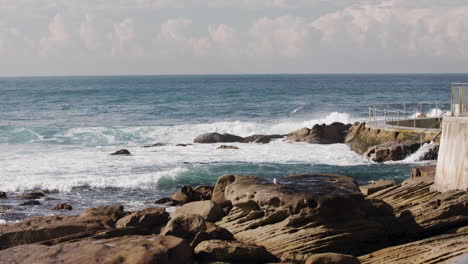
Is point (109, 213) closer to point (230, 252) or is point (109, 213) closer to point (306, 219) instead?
point (230, 252)

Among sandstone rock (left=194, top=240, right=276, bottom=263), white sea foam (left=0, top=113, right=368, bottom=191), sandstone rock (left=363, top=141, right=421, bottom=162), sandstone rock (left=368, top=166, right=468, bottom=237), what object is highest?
sandstone rock (left=368, top=166, right=468, bottom=237)

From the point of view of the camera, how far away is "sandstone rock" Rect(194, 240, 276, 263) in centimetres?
955

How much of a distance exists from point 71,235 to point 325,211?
4.68 meters

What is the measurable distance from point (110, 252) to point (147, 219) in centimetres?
364

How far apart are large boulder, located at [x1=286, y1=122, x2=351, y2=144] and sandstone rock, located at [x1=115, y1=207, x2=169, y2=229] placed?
18448 millimetres

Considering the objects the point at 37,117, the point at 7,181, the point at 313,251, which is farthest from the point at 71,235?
the point at 37,117

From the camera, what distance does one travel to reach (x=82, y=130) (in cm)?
3919

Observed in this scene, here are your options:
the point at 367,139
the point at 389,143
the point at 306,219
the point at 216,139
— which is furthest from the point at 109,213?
the point at 216,139

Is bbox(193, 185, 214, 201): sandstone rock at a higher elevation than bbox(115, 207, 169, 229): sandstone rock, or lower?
lower

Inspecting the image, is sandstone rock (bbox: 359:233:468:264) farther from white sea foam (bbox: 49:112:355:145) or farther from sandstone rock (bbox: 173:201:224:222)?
white sea foam (bbox: 49:112:355:145)

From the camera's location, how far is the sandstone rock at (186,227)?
1057cm

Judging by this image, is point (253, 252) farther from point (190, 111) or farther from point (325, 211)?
point (190, 111)

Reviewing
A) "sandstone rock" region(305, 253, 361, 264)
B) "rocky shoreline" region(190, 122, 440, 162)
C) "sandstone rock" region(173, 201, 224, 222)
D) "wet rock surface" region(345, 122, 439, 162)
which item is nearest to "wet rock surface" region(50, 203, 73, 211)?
"sandstone rock" region(173, 201, 224, 222)

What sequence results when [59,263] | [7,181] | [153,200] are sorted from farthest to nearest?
1. [7,181]
2. [153,200]
3. [59,263]
